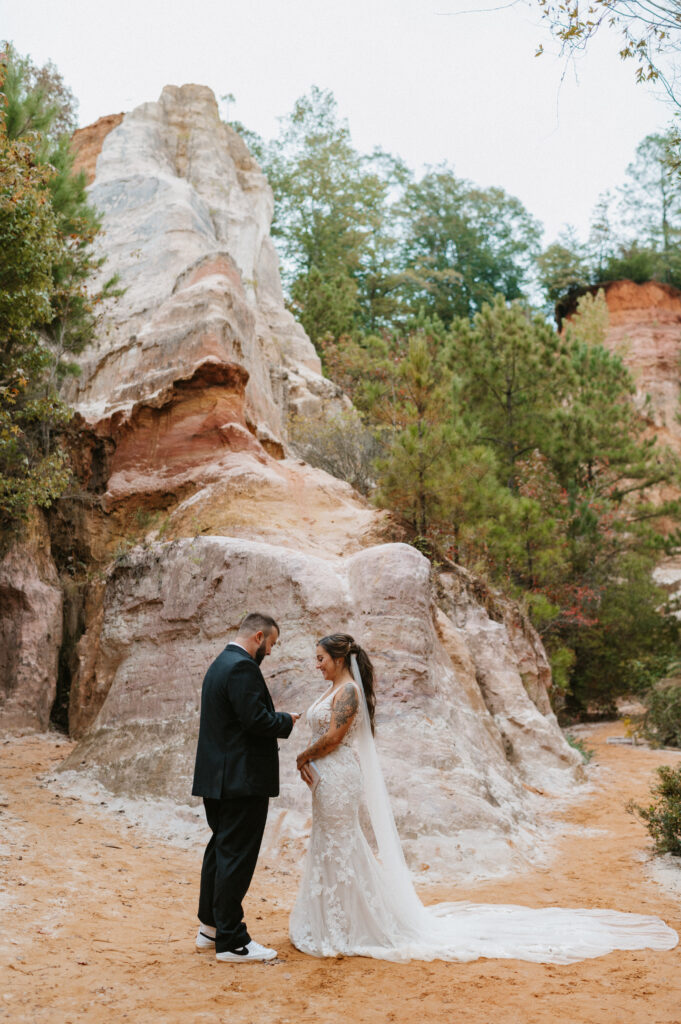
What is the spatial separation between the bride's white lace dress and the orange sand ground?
0.13 metres

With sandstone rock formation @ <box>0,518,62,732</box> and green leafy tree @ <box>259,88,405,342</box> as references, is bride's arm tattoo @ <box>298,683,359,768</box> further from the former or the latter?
green leafy tree @ <box>259,88,405,342</box>

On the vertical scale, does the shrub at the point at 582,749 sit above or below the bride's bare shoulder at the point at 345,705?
below

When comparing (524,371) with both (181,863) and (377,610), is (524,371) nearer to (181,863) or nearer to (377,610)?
(377,610)

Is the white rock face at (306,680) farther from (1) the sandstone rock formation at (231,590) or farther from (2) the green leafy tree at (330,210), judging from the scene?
(2) the green leafy tree at (330,210)

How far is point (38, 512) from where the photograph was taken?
12.0 meters

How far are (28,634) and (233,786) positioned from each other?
23.0ft

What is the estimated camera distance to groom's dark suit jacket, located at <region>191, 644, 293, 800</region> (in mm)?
4887

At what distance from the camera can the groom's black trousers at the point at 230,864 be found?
474 cm

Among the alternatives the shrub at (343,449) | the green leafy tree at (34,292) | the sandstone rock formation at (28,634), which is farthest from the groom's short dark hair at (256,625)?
the shrub at (343,449)

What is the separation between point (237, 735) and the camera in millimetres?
5016

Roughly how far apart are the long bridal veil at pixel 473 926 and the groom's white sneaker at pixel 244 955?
627 millimetres

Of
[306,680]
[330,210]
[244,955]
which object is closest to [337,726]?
[244,955]

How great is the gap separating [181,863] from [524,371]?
1399 cm

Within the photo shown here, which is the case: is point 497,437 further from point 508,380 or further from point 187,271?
point 187,271
